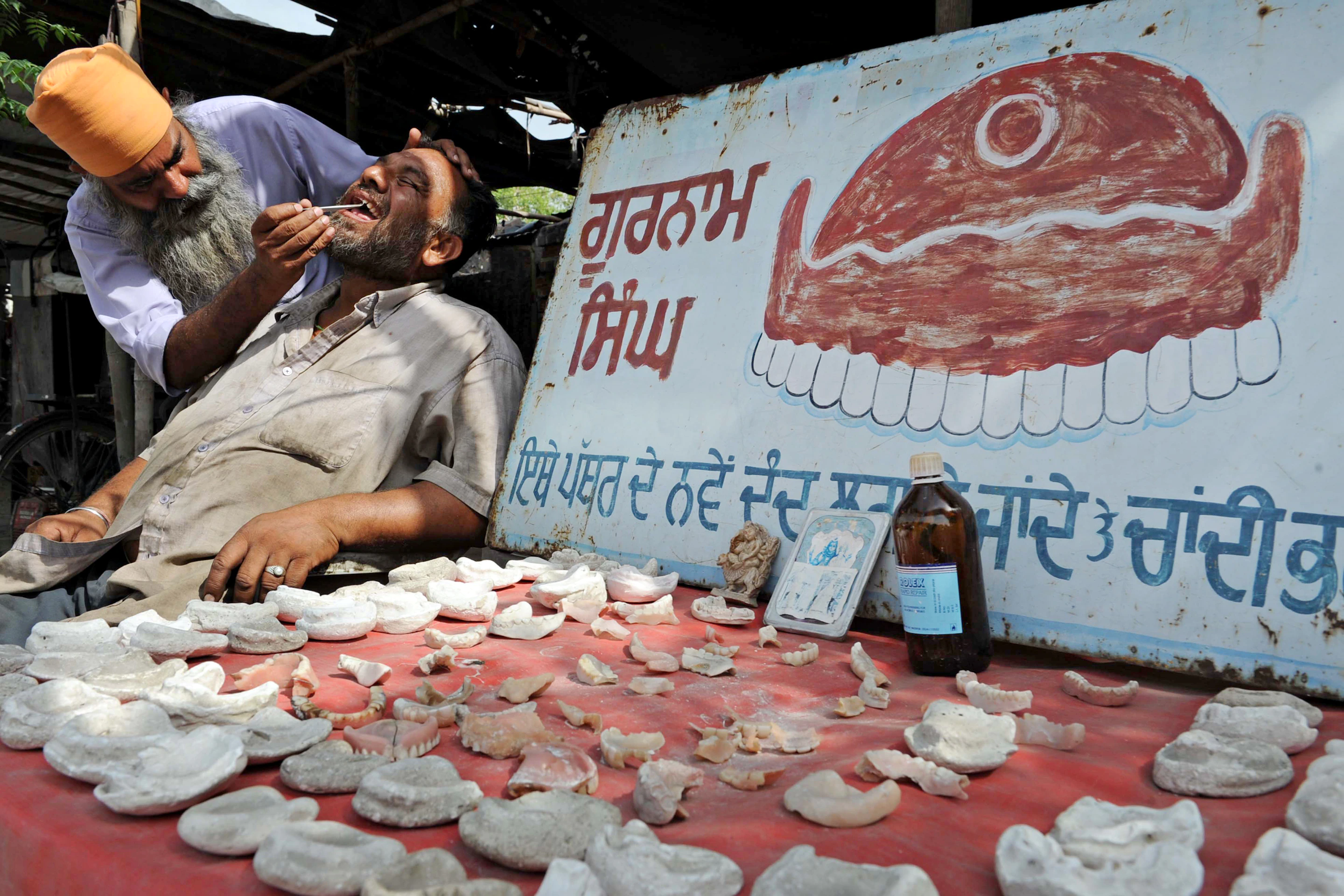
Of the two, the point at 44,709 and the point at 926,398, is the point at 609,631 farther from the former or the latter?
the point at 44,709

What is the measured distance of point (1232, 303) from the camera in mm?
1430

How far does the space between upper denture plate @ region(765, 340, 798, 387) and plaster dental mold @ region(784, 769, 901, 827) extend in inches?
42.6

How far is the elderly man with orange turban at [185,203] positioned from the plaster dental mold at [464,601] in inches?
48.4

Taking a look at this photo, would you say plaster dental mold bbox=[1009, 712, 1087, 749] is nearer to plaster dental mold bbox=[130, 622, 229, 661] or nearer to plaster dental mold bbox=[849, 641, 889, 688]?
plaster dental mold bbox=[849, 641, 889, 688]

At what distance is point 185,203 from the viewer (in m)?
3.07

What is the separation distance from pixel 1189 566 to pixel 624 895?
102 cm

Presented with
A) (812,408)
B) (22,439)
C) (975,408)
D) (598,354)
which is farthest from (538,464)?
(22,439)

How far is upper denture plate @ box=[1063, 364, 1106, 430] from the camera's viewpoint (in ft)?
4.95

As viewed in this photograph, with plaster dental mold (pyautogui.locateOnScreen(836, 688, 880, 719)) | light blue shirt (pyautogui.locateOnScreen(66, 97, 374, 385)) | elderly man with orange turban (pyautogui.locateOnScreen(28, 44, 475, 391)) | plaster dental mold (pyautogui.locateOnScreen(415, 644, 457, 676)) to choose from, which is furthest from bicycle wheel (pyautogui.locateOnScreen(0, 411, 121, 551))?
plaster dental mold (pyautogui.locateOnScreen(836, 688, 880, 719))

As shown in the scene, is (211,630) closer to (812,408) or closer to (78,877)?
(78,877)

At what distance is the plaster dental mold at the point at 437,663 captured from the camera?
146cm

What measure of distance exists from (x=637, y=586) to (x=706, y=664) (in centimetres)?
37

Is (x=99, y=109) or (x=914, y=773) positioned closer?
(x=914, y=773)

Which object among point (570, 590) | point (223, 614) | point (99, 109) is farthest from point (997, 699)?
point (99, 109)
